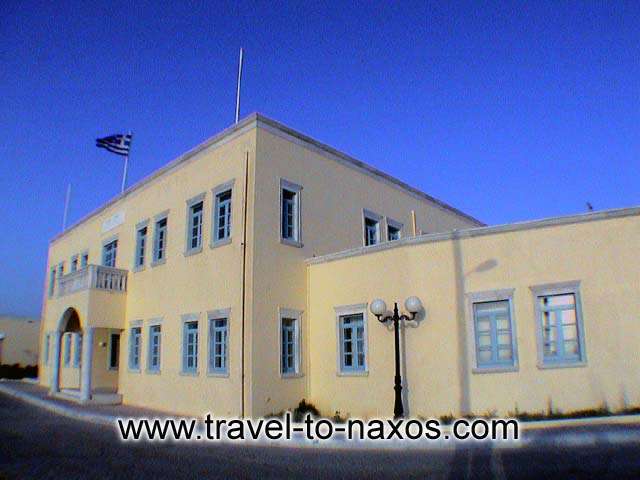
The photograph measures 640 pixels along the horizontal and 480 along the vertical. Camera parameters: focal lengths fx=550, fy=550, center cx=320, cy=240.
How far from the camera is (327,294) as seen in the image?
15891 millimetres

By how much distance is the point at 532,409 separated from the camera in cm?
1216

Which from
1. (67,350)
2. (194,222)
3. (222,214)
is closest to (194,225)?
(194,222)

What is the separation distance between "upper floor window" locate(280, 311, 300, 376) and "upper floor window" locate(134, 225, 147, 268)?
7578mm

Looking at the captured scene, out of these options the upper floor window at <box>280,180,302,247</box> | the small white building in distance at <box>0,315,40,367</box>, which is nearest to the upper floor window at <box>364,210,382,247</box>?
the upper floor window at <box>280,180,302,247</box>

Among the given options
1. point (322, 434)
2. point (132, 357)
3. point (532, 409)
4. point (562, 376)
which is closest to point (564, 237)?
point (562, 376)

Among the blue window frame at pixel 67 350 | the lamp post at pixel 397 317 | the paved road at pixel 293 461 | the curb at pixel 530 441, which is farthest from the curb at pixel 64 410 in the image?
the lamp post at pixel 397 317

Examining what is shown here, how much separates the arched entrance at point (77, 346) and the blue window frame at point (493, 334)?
13.3m

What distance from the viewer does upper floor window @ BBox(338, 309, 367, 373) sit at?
48.6 feet

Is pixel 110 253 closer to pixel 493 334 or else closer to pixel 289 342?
pixel 289 342

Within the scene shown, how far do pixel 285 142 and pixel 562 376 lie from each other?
9.75 m

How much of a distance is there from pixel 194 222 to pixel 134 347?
5619mm

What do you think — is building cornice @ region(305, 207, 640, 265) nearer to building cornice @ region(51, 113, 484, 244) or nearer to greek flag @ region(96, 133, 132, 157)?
building cornice @ region(51, 113, 484, 244)

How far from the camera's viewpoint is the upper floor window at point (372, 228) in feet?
64.0

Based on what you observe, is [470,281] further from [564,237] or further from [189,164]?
[189,164]
